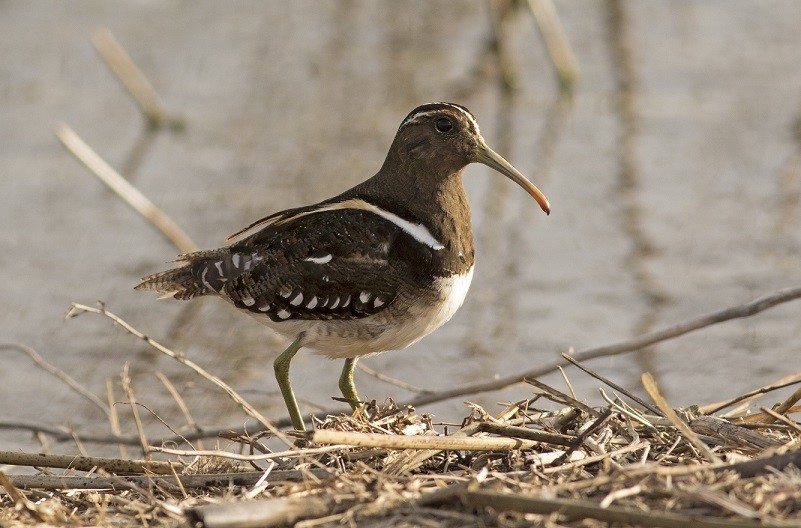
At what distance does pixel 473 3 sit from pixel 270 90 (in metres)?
2.87

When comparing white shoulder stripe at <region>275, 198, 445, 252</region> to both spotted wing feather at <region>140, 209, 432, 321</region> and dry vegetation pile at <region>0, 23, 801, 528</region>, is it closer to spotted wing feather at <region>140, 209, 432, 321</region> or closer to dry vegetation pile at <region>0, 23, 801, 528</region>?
spotted wing feather at <region>140, 209, 432, 321</region>

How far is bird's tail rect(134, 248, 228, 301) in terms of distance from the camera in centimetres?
587

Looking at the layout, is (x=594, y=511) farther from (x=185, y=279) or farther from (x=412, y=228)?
(x=185, y=279)

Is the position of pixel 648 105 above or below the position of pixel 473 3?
below

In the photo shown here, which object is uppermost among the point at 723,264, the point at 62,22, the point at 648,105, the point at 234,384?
the point at 62,22

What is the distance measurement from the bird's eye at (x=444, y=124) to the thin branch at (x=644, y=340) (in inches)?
44.4

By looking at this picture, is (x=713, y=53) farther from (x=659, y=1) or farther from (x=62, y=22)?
(x=62, y=22)

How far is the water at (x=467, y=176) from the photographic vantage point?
7.44m

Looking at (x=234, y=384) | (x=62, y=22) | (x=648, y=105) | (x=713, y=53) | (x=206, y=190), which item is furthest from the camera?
(x=62, y=22)

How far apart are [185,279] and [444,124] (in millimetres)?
1344

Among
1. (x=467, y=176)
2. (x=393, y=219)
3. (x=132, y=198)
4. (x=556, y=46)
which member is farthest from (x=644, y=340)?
(x=556, y=46)

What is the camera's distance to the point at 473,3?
44.3ft

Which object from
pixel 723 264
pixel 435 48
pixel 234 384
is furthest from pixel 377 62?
pixel 234 384

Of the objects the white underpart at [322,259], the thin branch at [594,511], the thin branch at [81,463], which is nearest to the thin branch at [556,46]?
the white underpart at [322,259]
